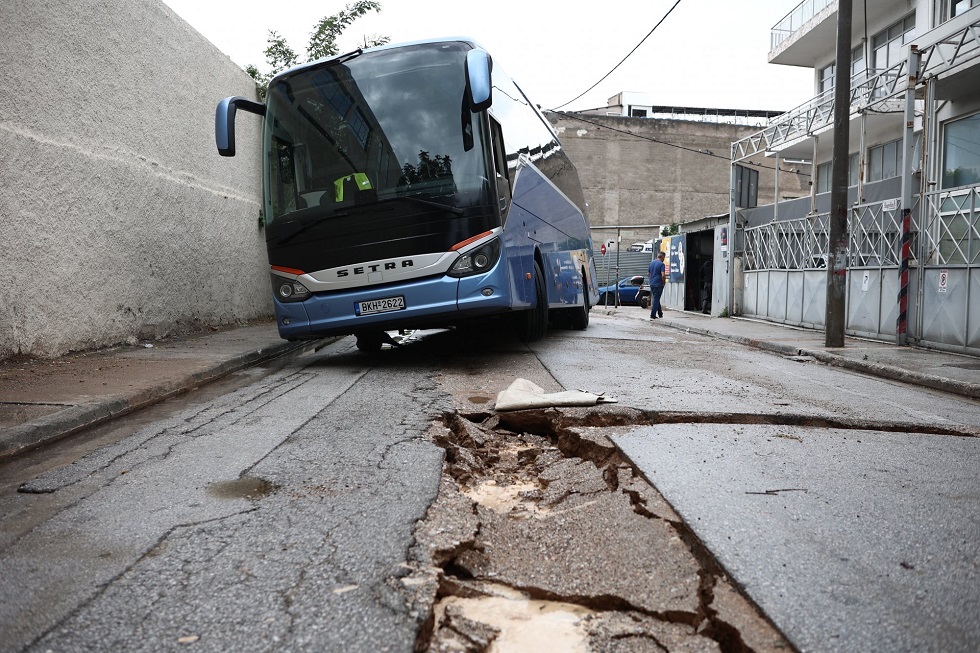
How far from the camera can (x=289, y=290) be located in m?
7.48

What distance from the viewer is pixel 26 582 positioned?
2.28 meters

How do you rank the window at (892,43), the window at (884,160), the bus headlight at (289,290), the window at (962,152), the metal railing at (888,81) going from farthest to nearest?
the window at (884,160), the window at (892,43), the window at (962,152), the metal railing at (888,81), the bus headlight at (289,290)

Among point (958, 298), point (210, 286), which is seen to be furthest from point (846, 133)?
point (210, 286)

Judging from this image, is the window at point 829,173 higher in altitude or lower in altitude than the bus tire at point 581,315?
higher

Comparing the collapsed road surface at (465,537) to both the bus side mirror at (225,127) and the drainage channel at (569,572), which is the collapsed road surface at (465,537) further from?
the bus side mirror at (225,127)

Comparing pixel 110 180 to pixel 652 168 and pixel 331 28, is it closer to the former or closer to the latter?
pixel 331 28

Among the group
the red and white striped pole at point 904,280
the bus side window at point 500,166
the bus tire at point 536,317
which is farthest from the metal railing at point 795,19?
the bus side window at point 500,166

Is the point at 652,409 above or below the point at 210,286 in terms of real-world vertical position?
below

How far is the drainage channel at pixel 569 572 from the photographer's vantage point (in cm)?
197

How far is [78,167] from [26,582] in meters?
6.90

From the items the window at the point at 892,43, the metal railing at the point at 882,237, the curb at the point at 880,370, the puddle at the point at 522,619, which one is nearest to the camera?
the puddle at the point at 522,619

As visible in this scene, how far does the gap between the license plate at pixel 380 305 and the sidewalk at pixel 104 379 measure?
158cm

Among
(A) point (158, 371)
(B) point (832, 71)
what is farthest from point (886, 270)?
(B) point (832, 71)

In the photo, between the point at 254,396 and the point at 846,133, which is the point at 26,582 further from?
the point at 846,133
